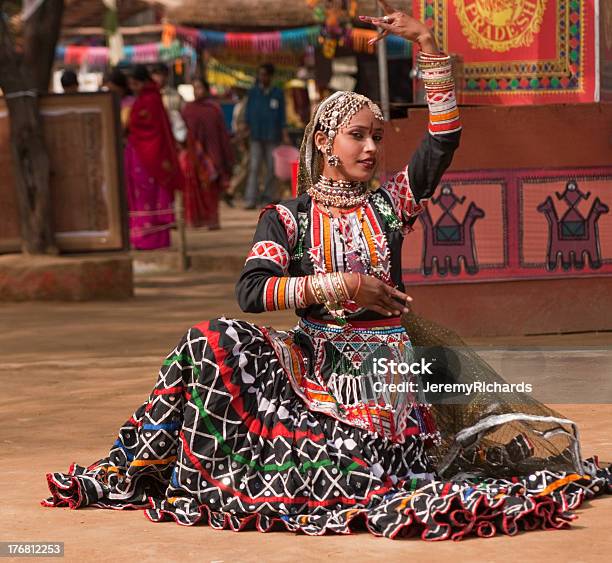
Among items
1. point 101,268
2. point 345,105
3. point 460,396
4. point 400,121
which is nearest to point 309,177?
point 345,105

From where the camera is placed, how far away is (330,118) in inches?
185

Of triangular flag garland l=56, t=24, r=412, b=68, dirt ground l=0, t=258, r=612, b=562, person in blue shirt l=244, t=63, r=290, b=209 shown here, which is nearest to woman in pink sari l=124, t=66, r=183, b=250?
dirt ground l=0, t=258, r=612, b=562

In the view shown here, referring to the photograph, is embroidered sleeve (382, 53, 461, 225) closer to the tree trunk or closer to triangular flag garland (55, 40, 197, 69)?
the tree trunk

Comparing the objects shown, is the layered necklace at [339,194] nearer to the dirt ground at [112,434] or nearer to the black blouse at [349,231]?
the black blouse at [349,231]

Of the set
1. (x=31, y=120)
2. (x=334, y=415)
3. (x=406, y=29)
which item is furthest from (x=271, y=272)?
(x=31, y=120)

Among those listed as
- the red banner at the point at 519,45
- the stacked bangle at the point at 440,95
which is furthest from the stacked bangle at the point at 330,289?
the red banner at the point at 519,45

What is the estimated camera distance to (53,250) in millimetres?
11570

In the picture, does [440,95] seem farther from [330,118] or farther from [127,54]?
[127,54]

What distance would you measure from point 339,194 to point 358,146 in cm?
17

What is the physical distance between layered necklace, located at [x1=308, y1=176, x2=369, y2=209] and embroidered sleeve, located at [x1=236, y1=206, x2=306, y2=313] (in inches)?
5.0

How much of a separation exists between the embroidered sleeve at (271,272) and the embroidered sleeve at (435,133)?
0.42 metres

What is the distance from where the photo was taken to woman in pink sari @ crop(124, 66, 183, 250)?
1421cm

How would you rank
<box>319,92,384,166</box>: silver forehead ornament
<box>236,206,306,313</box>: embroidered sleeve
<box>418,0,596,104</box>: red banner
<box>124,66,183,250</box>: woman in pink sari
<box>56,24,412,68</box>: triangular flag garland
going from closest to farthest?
<box>236,206,306,313</box>: embroidered sleeve, <box>319,92,384,166</box>: silver forehead ornament, <box>418,0,596,104</box>: red banner, <box>124,66,183,250</box>: woman in pink sari, <box>56,24,412,68</box>: triangular flag garland

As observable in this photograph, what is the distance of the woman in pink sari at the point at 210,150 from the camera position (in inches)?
672
